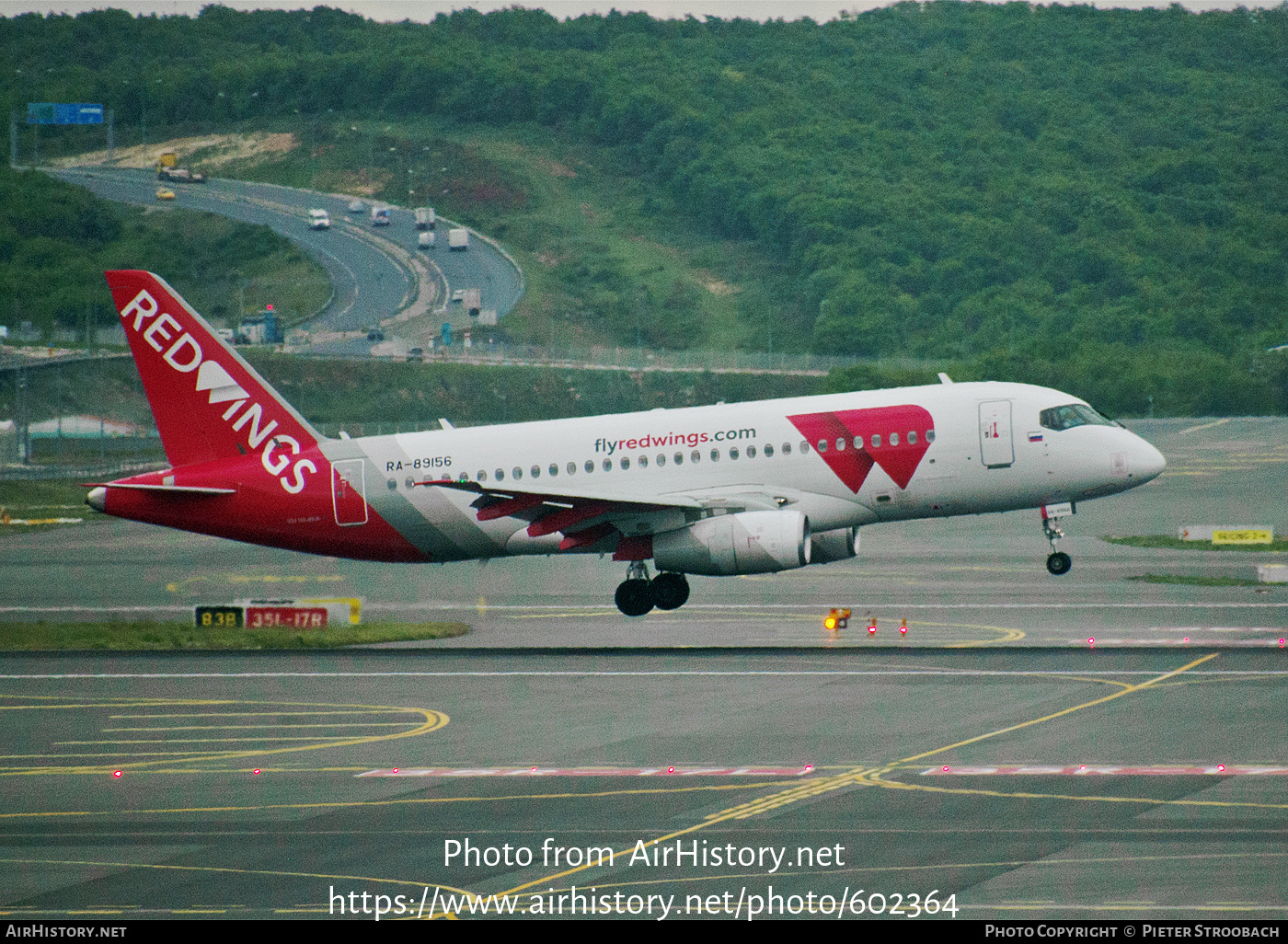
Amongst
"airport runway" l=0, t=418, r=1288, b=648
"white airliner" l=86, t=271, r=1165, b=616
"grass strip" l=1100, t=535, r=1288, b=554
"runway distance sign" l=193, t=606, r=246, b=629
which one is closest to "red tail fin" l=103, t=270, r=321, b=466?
"white airliner" l=86, t=271, r=1165, b=616

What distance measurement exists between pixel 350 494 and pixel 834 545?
45.1 ft

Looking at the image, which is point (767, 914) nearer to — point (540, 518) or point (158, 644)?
point (540, 518)

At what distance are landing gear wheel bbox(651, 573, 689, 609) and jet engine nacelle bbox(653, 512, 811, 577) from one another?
270 centimetres

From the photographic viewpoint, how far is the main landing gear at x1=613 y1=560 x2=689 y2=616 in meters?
46.9

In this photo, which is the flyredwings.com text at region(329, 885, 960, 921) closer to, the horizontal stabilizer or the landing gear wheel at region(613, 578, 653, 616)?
the landing gear wheel at region(613, 578, 653, 616)

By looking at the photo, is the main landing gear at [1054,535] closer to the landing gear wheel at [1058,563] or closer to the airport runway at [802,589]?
the landing gear wheel at [1058,563]

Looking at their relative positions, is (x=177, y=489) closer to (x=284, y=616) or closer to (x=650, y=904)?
(x=284, y=616)

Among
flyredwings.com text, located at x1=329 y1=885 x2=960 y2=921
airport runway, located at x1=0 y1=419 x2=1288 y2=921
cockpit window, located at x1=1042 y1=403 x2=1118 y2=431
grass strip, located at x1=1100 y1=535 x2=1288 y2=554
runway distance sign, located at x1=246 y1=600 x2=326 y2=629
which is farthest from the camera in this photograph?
grass strip, located at x1=1100 y1=535 x2=1288 y2=554

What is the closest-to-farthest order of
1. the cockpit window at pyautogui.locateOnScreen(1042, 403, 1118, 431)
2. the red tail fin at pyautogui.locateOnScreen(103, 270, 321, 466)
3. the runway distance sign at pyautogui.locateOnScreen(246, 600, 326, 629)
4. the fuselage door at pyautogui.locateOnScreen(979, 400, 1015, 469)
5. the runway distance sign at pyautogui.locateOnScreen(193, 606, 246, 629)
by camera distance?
the fuselage door at pyautogui.locateOnScreen(979, 400, 1015, 469) → the cockpit window at pyautogui.locateOnScreen(1042, 403, 1118, 431) → the runway distance sign at pyautogui.locateOnScreen(246, 600, 326, 629) → the runway distance sign at pyautogui.locateOnScreen(193, 606, 246, 629) → the red tail fin at pyautogui.locateOnScreen(103, 270, 321, 466)

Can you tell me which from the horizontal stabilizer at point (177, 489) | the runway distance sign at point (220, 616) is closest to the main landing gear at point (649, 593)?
the runway distance sign at point (220, 616)

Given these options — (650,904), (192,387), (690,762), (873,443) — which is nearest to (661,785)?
(690,762)
